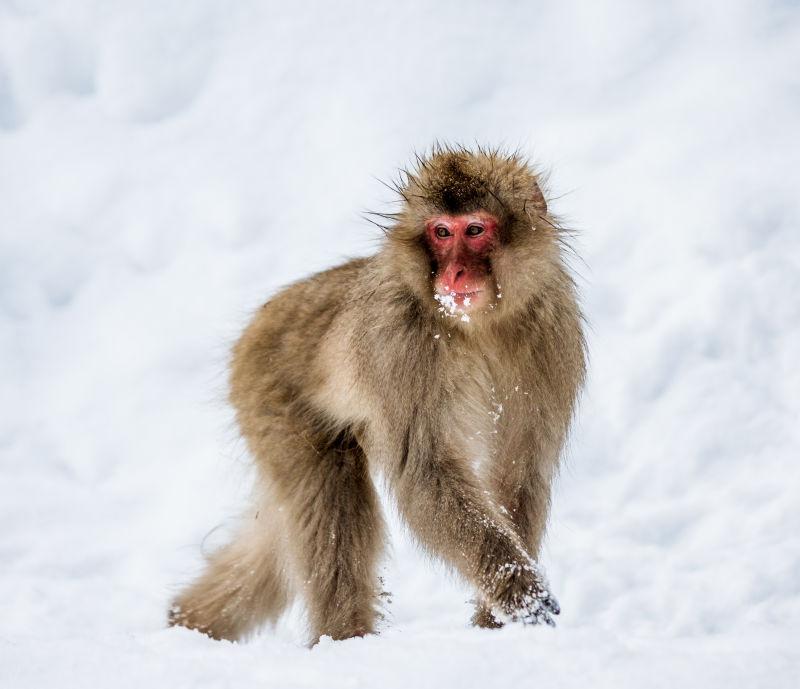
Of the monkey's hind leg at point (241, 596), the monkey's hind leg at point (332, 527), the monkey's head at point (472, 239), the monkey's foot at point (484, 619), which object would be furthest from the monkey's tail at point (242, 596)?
the monkey's head at point (472, 239)

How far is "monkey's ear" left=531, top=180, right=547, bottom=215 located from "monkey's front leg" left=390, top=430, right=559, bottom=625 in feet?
3.20

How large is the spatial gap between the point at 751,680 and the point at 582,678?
0.39 meters

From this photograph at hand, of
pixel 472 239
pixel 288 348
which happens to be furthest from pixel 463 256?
pixel 288 348

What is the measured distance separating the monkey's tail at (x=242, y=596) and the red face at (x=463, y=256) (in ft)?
5.19

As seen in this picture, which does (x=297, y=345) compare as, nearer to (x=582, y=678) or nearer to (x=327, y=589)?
(x=327, y=589)

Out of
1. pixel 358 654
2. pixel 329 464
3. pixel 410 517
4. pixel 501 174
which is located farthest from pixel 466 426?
pixel 358 654

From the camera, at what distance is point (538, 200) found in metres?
4.31

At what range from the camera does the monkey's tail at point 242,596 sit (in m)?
4.98

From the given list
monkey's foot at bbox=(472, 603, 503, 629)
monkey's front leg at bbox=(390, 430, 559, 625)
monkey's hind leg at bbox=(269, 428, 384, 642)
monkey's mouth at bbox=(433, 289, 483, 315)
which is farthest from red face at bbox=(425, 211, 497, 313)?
monkey's foot at bbox=(472, 603, 503, 629)

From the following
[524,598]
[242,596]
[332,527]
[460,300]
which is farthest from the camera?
[242,596]

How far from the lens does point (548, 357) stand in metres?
4.32

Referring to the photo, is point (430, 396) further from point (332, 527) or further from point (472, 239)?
point (332, 527)

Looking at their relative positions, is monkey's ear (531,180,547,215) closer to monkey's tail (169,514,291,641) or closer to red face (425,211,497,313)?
red face (425,211,497,313)

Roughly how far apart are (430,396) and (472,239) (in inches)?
23.1
